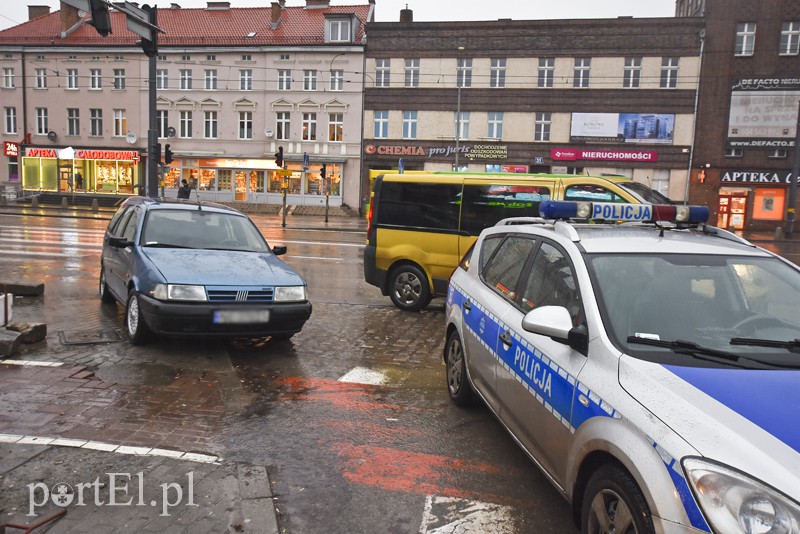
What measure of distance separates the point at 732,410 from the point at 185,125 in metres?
44.3

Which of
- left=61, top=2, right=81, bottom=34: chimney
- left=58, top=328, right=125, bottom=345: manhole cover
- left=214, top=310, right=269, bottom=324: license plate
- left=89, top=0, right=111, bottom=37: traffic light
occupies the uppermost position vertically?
left=61, top=2, right=81, bottom=34: chimney

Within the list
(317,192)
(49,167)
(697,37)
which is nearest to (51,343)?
(317,192)

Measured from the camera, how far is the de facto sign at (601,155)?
3559 cm

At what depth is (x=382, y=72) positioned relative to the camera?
39000 millimetres

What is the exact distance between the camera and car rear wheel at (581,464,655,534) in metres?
2.32

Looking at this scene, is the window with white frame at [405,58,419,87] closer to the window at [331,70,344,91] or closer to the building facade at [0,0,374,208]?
the building facade at [0,0,374,208]

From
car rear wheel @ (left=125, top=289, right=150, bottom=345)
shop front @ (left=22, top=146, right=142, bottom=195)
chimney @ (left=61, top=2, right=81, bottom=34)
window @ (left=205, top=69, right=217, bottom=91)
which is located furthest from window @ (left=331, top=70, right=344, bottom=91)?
car rear wheel @ (left=125, top=289, right=150, bottom=345)

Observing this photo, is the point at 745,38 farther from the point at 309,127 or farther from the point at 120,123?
the point at 120,123

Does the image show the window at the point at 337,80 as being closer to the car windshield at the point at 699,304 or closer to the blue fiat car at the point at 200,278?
the blue fiat car at the point at 200,278

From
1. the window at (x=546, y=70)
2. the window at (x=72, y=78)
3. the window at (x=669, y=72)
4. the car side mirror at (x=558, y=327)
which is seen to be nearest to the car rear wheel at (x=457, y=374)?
the car side mirror at (x=558, y=327)

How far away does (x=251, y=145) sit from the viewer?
41.2 m

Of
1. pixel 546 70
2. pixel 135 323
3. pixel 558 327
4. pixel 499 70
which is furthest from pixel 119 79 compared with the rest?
pixel 558 327

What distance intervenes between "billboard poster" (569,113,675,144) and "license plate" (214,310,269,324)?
110 ft

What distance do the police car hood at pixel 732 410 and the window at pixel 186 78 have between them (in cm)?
4393
